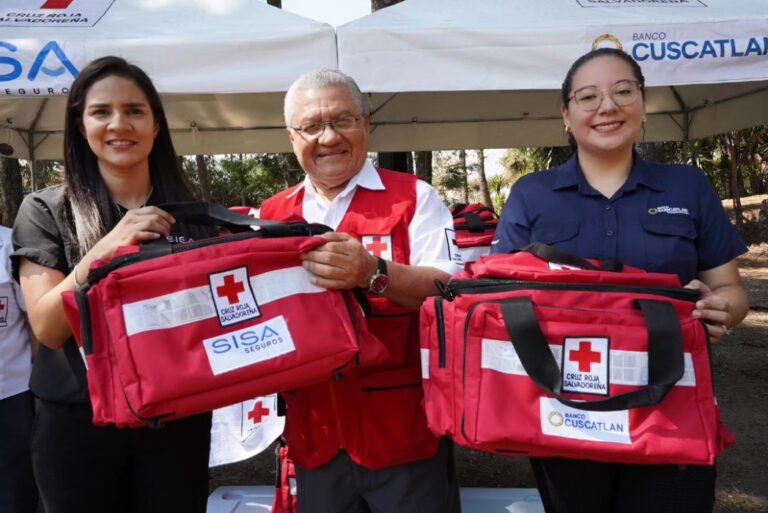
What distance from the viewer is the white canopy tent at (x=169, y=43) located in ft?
8.66

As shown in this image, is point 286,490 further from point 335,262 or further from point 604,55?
point 604,55

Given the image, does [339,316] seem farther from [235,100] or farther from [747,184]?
[747,184]

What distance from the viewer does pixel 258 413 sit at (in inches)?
95.0

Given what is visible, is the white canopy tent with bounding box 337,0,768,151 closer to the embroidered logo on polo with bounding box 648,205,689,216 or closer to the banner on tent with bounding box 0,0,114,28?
the banner on tent with bounding box 0,0,114,28

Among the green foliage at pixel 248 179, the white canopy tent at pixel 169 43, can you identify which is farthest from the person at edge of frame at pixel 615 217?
the green foliage at pixel 248 179

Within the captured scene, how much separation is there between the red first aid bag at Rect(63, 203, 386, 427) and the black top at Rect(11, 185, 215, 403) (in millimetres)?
226

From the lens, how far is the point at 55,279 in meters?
1.48

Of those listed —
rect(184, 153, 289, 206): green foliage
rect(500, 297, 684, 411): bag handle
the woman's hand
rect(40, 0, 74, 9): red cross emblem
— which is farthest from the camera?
rect(184, 153, 289, 206): green foliage

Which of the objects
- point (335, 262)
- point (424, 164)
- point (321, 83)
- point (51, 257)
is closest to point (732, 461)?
point (335, 262)

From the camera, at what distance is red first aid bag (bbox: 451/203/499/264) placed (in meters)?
2.36

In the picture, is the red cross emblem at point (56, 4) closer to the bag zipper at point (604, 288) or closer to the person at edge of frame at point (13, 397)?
the person at edge of frame at point (13, 397)

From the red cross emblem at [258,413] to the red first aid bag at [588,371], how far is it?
1228 millimetres

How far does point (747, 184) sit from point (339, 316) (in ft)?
71.6

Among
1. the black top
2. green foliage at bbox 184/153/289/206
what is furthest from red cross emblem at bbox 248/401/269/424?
green foliage at bbox 184/153/289/206
